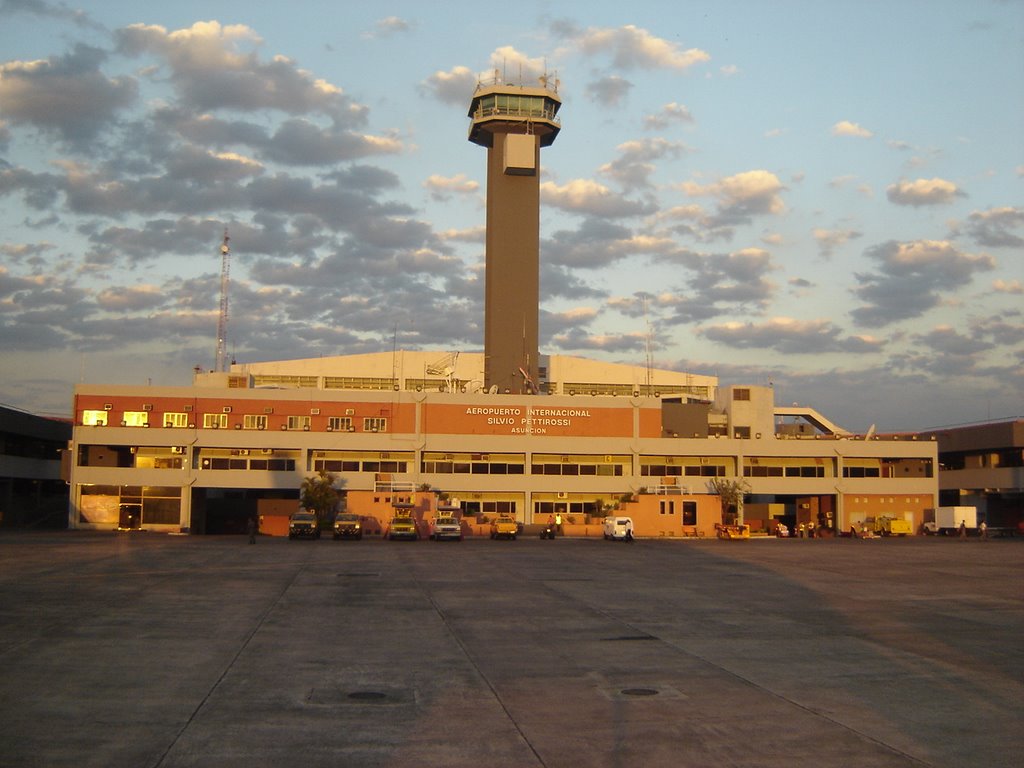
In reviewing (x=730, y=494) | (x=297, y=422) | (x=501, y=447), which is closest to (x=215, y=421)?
(x=297, y=422)

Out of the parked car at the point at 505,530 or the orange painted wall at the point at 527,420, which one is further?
the orange painted wall at the point at 527,420

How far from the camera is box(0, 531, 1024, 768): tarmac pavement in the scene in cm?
1380

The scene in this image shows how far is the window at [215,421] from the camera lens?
90.2m

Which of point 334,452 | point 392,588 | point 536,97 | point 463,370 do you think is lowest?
point 392,588

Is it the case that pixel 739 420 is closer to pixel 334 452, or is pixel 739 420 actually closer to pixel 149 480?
→ pixel 334 452

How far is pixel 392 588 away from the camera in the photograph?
3541 cm

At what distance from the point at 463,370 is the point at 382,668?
307 feet

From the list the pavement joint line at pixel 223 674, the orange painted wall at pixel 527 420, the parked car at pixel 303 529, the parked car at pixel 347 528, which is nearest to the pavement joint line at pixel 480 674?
the pavement joint line at pixel 223 674

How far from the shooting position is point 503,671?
19594mm

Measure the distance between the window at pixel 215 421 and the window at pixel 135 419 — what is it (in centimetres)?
503

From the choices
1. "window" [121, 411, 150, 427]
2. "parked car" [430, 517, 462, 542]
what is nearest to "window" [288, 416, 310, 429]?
"window" [121, 411, 150, 427]

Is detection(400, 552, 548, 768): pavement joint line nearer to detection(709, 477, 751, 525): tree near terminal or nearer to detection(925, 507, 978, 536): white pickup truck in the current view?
detection(709, 477, 751, 525): tree near terminal

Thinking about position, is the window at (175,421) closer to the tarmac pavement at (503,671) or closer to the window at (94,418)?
the window at (94,418)

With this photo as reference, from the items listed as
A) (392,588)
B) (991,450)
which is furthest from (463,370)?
(392,588)
